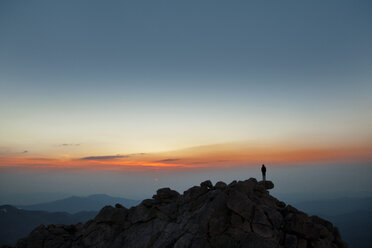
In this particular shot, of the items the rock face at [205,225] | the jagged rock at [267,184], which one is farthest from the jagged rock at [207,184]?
the jagged rock at [267,184]

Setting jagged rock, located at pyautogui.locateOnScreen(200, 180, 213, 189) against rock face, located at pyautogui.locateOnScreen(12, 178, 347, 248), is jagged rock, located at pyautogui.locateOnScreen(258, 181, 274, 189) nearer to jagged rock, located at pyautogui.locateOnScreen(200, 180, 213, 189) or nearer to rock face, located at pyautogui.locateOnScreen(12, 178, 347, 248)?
rock face, located at pyautogui.locateOnScreen(12, 178, 347, 248)

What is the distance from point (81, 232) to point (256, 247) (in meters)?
35.6

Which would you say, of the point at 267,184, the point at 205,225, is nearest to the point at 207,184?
the point at 205,225

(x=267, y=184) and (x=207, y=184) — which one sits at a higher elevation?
(x=207, y=184)

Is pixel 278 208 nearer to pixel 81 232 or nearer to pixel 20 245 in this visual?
pixel 81 232

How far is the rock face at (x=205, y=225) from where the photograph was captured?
1299 inches

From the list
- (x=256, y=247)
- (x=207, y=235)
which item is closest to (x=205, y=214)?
(x=207, y=235)

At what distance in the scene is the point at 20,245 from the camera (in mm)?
47969

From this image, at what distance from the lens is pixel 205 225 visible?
1394 inches

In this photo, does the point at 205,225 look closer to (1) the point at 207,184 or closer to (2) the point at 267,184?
(1) the point at 207,184

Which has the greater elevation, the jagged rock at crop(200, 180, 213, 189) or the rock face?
the jagged rock at crop(200, 180, 213, 189)

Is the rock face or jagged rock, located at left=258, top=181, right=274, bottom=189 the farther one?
jagged rock, located at left=258, top=181, right=274, bottom=189

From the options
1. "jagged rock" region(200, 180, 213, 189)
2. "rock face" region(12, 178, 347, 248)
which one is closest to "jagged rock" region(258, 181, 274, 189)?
"rock face" region(12, 178, 347, 248)

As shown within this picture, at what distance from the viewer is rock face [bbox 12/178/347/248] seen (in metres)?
33.0
